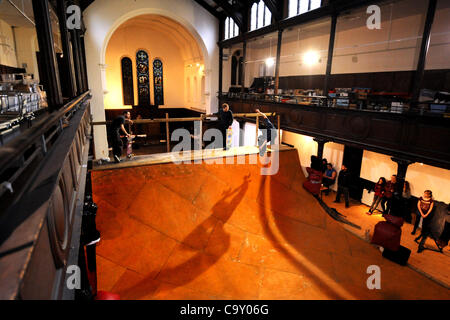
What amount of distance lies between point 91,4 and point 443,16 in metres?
13.4

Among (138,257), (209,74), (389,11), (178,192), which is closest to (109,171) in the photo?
(178,192)

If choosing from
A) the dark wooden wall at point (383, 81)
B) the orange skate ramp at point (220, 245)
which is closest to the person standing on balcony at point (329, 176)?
the dark wooden wall at point (383, 81)

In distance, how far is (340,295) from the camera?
3.98 metres

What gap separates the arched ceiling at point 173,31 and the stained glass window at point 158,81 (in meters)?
1.94

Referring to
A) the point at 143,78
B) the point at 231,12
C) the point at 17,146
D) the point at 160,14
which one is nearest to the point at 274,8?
the point at 231,12

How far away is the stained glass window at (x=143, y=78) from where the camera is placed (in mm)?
18328

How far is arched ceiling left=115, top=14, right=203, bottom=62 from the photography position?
16.2 metres

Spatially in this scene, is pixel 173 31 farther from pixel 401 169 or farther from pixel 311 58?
pixel 401 169

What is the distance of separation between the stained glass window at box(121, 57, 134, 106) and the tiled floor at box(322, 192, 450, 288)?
1447cm

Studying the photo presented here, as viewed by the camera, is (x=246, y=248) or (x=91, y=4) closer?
(x=246, y=248)

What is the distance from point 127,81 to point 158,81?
2165 millimetres

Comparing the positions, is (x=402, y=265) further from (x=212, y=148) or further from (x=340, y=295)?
(x=212, y=148)

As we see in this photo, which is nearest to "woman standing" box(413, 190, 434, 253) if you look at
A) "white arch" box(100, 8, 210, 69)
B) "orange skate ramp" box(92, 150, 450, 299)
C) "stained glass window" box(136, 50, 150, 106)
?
"orange skate ramp" box(92, 150, 450, 299)

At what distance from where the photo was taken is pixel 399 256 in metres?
5.21
